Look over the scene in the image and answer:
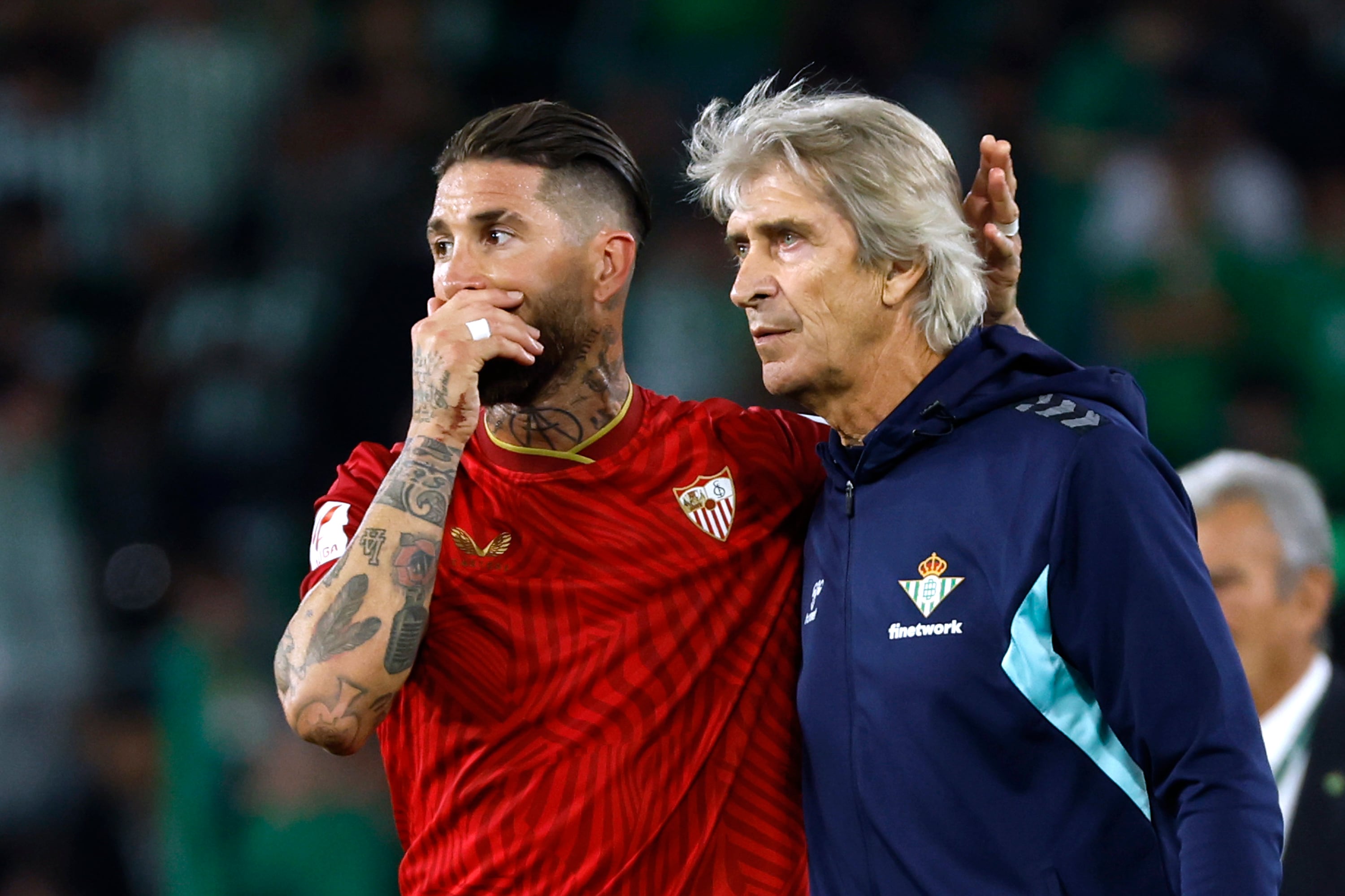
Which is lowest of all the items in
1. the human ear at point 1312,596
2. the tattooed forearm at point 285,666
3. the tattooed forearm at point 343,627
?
the human ear at point 1312,596

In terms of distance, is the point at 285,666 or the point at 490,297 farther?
the point at 490,297

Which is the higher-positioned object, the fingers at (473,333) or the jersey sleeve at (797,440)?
the fingers at (473,333)

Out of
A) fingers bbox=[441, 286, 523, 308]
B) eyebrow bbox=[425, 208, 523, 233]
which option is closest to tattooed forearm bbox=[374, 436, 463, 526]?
fingers bbox=[441, 286, 523, 308]

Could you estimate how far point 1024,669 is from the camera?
2.54 metres

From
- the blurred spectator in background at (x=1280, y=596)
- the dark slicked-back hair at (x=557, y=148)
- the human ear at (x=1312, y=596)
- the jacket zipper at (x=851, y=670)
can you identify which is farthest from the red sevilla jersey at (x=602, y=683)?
the human ear at (x=1312, y=596)

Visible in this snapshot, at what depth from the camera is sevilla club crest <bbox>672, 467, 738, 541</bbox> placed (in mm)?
3057

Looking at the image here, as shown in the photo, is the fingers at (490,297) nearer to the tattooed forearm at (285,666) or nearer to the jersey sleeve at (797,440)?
the jersey sleeve at (797,440)

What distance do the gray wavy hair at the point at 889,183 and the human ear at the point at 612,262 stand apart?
0.28 metres

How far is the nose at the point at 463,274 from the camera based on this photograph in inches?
119

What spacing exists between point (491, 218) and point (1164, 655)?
1.46 metres

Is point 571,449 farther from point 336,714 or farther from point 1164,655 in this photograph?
point 1164,655

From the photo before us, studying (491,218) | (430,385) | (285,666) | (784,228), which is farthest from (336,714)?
(784,228)

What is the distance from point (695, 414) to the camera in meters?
3.28

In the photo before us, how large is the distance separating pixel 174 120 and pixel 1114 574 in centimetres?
646
